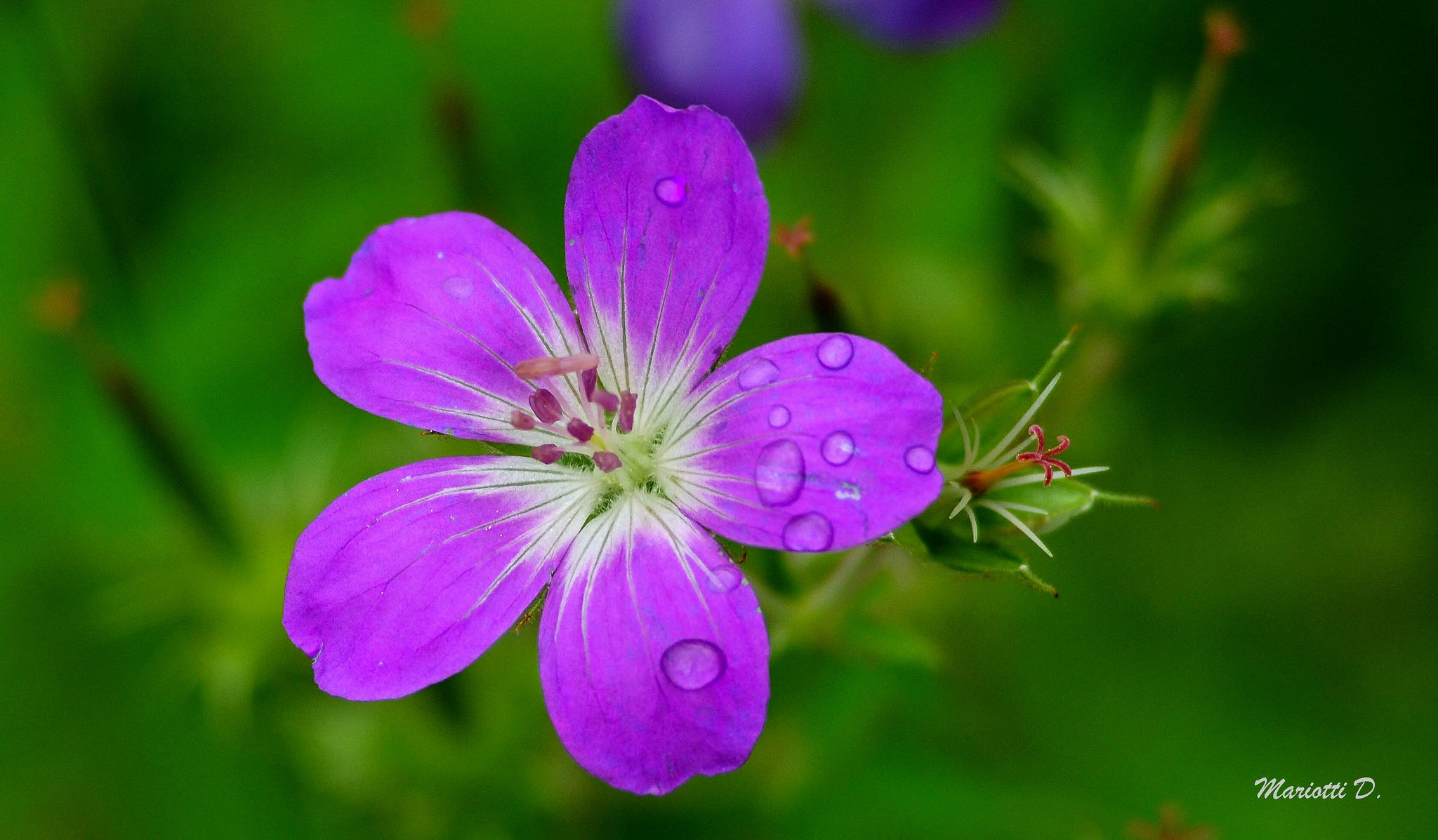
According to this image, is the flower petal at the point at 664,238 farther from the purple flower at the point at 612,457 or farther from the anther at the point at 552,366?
the anther at the point at 552,366

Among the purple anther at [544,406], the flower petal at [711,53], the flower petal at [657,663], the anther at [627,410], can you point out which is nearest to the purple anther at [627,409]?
the anther at [627,410]

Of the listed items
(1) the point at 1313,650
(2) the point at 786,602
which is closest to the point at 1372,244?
(1) the point at 1313,650

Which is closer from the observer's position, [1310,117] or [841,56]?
[1310,117]

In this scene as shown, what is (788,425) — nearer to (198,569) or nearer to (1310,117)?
(198,569)

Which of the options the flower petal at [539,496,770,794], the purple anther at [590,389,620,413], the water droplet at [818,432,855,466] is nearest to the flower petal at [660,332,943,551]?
the water droplet at [818,432,855,466]

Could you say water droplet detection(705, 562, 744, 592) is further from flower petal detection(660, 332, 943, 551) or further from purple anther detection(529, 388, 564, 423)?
purple anther detection(529, 388, 564, 423)

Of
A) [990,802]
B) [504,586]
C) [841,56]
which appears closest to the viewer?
[504,586]

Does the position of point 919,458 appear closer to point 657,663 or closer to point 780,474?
point 780,474
